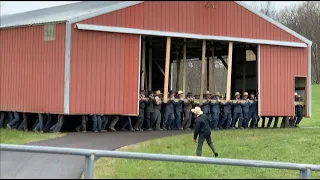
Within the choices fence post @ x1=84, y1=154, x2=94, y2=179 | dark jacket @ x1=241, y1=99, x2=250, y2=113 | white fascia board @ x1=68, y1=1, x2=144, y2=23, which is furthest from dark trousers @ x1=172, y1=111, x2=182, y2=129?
fence post @ x1=84, y1=154, x2=94, y2=179

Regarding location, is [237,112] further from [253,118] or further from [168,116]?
[168,116]

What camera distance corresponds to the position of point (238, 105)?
20.8 m

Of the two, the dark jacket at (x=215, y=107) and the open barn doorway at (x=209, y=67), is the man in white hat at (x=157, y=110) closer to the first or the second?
the dark jacket at (x=215, y=107)

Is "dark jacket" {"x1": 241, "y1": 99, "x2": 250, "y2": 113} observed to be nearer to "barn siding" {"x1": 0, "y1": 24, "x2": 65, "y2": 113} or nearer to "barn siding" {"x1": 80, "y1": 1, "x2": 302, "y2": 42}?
"barn siding" {"x1": 80, "y1": 1, "x2": 302, "y2": 42}

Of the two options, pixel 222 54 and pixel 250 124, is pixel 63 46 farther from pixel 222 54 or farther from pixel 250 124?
pixel 222 54

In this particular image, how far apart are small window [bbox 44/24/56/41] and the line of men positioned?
8.52 feet

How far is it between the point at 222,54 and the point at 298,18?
3461 cm

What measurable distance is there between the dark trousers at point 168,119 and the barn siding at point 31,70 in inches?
164

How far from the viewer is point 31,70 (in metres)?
18.1

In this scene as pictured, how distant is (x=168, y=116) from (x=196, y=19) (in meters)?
3.83

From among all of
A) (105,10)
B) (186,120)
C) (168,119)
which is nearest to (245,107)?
(186,120)

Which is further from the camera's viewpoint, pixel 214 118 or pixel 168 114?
pixel 214 118

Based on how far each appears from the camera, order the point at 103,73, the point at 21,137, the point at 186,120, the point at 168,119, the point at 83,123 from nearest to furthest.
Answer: the point at 21,137 → the point at 83,123 → the point at 103,73 → the point at 168,119 → the point at 186,120

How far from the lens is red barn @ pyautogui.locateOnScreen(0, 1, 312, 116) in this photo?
16953 millimetres
